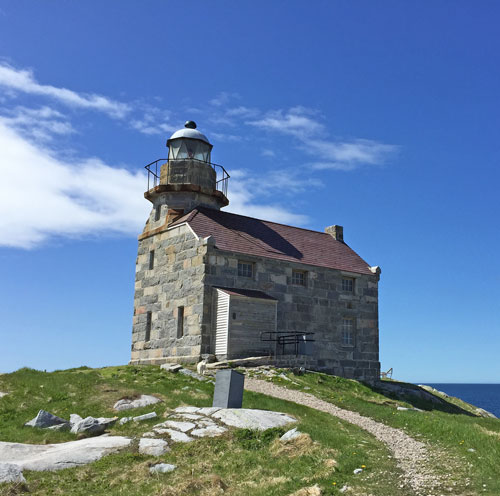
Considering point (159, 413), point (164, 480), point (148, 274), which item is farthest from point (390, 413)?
point (148, 274)

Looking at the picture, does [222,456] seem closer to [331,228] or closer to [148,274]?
[148,274]

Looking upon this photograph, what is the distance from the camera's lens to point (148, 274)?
34062 mm

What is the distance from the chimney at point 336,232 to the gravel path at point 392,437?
1771cm

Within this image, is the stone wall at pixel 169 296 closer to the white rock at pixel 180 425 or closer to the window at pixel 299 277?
the window at pixel 299 277

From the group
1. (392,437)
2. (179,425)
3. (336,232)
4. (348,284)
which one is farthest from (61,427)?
(336,232)

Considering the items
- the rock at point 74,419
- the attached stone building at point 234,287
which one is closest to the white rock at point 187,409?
the rock at point 74,419

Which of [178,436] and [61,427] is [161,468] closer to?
[178,436]

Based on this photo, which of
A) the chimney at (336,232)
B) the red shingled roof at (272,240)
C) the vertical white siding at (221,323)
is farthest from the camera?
the chimney at (336,232)

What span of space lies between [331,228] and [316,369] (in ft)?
40.4

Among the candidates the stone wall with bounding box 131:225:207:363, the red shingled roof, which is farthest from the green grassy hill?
the red shingled roof

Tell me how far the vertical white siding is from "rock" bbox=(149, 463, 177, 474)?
14.9 meters

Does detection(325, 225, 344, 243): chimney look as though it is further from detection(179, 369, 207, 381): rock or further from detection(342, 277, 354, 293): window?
detection(179, 369, 207, 381): rock

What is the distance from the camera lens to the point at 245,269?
31.8 metres

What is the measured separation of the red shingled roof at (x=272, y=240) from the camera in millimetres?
32031
